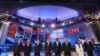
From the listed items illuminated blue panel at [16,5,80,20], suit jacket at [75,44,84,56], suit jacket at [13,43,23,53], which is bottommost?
suit jacket at [75,44,84,56]

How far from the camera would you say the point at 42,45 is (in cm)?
481

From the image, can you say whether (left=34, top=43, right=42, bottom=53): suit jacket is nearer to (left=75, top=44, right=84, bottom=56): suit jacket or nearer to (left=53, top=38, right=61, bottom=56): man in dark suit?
(left=53, top=38, right=61, bottom=56): man in dark suit

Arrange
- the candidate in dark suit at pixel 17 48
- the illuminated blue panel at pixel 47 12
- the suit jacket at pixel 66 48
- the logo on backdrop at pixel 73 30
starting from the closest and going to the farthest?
the candidate in dark suit at pixel 17 48 < the suit jacket at pixel 66 48 < the logo on backdrop at pixel 73 30 < the illuminated blue panel at pixel 47 12

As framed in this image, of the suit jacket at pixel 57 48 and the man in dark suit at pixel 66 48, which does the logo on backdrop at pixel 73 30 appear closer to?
the man in dark suit at pixel 66 48

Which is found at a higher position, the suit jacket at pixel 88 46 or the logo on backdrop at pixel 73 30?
the logo on backdrop at pixel 73 30

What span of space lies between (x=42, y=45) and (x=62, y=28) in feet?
2.95

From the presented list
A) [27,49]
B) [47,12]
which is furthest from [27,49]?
[47,12]

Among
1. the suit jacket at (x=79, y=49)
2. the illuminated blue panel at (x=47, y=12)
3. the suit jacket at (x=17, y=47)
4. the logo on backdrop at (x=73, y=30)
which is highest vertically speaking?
the illuminated blue panel at (x=47, y=12)

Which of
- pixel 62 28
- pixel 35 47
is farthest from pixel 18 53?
pixel 62 28

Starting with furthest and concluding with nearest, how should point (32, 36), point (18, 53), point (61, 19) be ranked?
point (61, 19) → point (32, 36) → point (18, 53)

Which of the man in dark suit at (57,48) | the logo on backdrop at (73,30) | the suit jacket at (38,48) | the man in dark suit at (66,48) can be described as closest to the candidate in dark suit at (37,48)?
the suit jacket at (38,48)

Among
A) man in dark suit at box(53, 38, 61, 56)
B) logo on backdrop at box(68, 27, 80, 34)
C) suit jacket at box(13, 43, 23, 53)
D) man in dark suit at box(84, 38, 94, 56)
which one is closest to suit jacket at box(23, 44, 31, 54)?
suit jacket at box(13, 43, 23, 53)

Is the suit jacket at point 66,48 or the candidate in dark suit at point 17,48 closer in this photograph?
the candidate in dark suit at point 17,48

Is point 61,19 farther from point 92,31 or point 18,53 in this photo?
point 18,53
